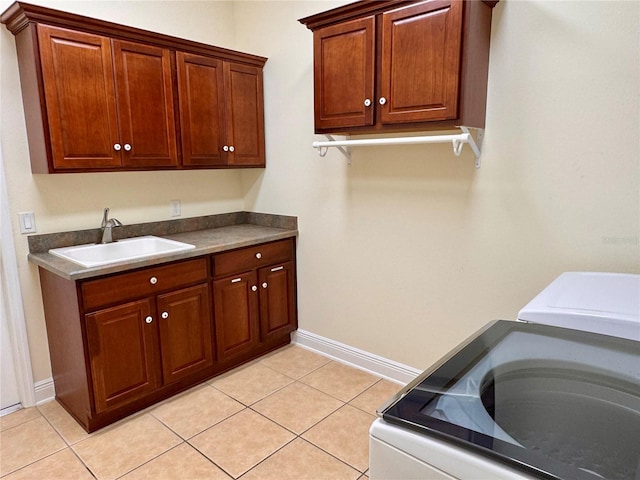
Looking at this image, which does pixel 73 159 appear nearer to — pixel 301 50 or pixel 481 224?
pixel 301 50

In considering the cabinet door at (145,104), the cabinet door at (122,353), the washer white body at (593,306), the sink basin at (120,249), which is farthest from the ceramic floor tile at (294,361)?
the washer white body at (593,306)

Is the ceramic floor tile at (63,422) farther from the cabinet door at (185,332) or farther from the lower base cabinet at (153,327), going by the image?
the cabinet door at (185,332)

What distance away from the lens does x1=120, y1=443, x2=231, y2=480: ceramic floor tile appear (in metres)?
1.91

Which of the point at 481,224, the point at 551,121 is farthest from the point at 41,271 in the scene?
the point at 551,121

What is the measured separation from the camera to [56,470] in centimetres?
196

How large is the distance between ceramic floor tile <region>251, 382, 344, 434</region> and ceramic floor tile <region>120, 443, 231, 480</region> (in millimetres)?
448

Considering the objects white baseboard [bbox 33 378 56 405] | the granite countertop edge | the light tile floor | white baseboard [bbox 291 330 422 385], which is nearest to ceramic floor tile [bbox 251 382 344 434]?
the light tile floor

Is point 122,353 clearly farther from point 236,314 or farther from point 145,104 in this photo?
point 145,104

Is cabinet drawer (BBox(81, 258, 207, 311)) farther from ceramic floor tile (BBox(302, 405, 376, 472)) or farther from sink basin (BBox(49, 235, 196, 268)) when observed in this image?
ceramic floor tile (BBox(302, 405, 376, 472))

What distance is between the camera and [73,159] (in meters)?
2.25

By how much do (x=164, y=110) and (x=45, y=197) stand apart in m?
0.86

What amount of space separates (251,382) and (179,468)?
0.81m

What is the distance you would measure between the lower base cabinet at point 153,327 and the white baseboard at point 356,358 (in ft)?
1.05

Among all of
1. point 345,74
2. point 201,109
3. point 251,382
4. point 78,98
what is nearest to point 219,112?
point 201,109
